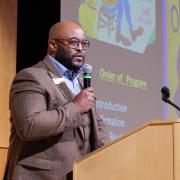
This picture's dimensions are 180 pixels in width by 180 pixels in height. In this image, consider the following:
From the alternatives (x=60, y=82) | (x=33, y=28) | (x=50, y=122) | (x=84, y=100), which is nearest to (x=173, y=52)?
(x=33, y=28)

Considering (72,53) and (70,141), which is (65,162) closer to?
(70,141)

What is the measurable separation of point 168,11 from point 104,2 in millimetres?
1028

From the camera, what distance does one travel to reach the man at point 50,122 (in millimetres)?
2115

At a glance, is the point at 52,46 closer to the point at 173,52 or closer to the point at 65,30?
the point at 65,30

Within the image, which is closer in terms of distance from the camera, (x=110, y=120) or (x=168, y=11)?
(x=110, y=120)

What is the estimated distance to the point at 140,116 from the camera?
13.4ft

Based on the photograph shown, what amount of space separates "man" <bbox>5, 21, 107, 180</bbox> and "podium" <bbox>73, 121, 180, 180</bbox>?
0.17 metres

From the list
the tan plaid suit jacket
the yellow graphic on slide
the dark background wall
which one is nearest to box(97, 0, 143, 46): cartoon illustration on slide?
the dark background wall

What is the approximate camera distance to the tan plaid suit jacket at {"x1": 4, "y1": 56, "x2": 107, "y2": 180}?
6.91ft

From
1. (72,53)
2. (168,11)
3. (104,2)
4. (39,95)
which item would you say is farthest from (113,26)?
(39,95)

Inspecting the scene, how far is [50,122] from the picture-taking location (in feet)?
6.87

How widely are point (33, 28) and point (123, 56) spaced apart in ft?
2.36

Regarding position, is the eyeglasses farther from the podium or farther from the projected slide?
the projected slide

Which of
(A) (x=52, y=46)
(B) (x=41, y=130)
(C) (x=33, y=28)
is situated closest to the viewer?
(B) (x=41, y=130)
